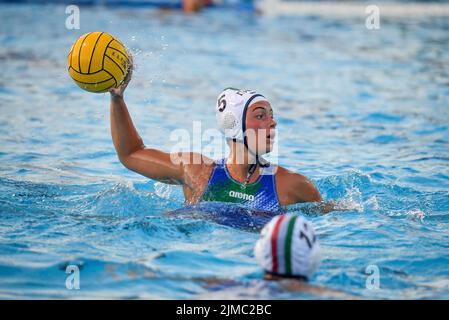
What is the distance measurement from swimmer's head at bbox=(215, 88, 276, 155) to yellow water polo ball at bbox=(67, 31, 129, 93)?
68 cm

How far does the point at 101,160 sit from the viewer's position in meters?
7.24

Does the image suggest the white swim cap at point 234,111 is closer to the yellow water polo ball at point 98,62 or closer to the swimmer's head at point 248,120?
the swimmer's head at point 248,120

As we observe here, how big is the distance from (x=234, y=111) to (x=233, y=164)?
39 centimetres

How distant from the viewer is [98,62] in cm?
491

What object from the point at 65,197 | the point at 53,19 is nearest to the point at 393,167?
the point at 65,197

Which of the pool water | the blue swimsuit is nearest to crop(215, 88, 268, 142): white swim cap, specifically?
the blue swimsuit

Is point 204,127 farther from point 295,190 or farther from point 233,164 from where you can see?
point 295,190

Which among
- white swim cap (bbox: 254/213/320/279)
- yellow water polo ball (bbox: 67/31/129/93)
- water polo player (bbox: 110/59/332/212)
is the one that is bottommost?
white swim cap (bbox: 254/213/320/279)

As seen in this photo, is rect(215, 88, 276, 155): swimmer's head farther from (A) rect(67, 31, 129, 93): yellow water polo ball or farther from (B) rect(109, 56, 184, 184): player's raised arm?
(A) rect(67, 31, 129, 93): yellow water polo ball

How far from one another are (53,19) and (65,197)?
11.4 metres

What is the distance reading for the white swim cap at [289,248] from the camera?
371cm

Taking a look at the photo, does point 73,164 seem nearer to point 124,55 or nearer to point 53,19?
point 124,55

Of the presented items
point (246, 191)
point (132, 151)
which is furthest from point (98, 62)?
point (246, 191)

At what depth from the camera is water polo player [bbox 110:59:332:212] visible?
4914 millimetres
